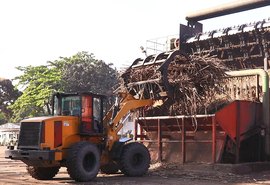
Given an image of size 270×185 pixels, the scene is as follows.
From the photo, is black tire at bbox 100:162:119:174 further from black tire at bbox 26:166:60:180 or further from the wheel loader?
black tire at bbox 26:166:60:180

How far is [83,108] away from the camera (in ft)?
39.2

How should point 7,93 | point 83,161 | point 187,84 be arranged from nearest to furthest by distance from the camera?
1. point 83,161
2. point 187,84
3. point 7,93

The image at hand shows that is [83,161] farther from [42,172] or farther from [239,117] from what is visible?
[239,117]

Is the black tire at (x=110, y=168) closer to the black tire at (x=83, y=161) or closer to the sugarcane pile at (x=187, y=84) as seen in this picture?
the black tire at (x=83, y=161)

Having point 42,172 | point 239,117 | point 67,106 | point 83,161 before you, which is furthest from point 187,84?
point 42,172

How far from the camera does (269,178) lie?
12.5 metres

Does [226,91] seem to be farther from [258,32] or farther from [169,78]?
[258,32]

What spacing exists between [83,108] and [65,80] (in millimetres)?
30728

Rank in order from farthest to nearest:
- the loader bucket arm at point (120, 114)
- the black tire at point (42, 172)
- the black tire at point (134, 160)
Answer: the loader bucket arm at point (120, 114) → the black tire at point (134, 160) → the black tire at point (42, 172)

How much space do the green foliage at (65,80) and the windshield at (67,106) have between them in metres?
28.4

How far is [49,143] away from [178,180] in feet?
11.8

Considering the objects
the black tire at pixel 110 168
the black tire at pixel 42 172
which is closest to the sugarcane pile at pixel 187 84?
the black tire at pixel 110 168

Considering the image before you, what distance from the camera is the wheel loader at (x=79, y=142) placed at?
1103 centimetres

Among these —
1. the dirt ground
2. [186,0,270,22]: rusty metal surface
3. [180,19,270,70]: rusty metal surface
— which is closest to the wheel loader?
the dirt ground
